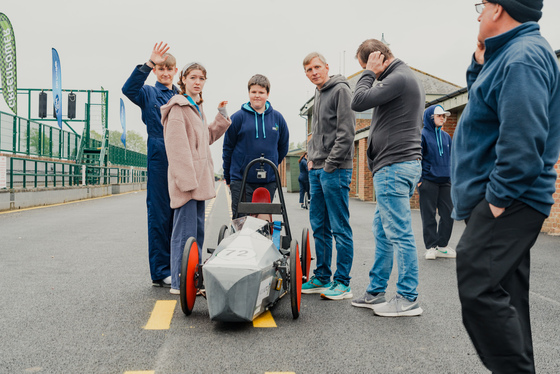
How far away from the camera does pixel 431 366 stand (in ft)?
9.57

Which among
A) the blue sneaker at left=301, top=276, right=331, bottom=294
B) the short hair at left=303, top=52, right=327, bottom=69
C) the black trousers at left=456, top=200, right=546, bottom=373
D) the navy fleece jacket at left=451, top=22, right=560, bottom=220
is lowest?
the blue sneaker at left=301, top=276, right=331, bottom=294

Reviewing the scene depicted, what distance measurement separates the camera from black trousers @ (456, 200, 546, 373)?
7.01ft

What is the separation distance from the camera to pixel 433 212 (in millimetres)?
7422

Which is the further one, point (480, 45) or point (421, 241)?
point (421, 241)

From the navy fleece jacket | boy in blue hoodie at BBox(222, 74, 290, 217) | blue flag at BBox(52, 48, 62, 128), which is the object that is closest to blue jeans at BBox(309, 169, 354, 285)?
boy in blue hoodie at BBox(222, 74, 290, 217)

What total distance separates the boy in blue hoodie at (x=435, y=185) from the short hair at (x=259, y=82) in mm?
3175

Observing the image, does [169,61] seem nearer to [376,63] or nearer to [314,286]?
[376,63]

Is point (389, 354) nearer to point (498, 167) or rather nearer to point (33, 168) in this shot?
point (498, 167)

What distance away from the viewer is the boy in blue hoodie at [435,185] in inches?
284

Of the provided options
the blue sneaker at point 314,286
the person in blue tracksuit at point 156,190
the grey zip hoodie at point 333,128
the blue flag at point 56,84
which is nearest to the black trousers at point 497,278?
the grey zip hoodie at point 333,128

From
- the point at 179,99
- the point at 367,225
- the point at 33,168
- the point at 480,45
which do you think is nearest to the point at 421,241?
the point at 367,225

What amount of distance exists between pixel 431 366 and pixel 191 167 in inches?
99.8

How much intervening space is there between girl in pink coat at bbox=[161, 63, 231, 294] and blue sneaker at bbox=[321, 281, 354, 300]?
1.20m

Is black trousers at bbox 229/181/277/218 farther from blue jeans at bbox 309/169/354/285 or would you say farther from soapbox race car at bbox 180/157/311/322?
soapbox race car at bbox 180/157/311/322
